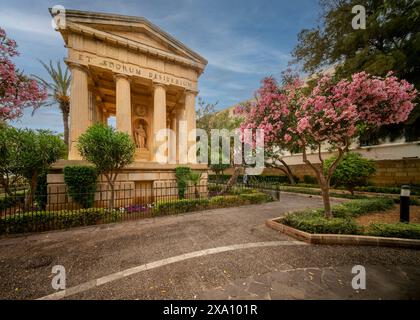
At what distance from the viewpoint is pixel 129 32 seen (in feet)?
40.8

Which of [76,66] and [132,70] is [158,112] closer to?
[132,70]

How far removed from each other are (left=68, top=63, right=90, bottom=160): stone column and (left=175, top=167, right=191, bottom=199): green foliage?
5.67 m

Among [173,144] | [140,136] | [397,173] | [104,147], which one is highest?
[140,136]

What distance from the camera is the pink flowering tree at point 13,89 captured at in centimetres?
678

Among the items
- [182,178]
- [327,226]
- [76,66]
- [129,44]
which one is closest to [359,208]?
[327,226]

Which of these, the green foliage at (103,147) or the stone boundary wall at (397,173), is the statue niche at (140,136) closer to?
the green foliage at (103,147)

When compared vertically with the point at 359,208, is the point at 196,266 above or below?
below

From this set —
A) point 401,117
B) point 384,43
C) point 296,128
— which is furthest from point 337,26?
Result: point 296,128

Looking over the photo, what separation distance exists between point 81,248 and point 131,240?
3.86ft

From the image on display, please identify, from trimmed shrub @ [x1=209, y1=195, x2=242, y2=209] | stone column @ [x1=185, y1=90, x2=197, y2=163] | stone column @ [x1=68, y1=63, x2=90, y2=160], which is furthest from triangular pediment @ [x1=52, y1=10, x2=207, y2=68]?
trimmed shrub @ [x1=209, y1=195, x2=242, y2=209]

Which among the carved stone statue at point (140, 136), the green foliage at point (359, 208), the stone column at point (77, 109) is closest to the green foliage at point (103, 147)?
the stone column at point (77, 109)

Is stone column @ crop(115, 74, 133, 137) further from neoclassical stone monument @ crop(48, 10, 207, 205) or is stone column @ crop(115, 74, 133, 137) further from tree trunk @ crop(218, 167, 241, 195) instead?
tree trunk @ crop(218, 167, 241, 195)

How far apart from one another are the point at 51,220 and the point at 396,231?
10.5 meters

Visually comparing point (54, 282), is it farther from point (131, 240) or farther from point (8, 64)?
point (8, 64)
